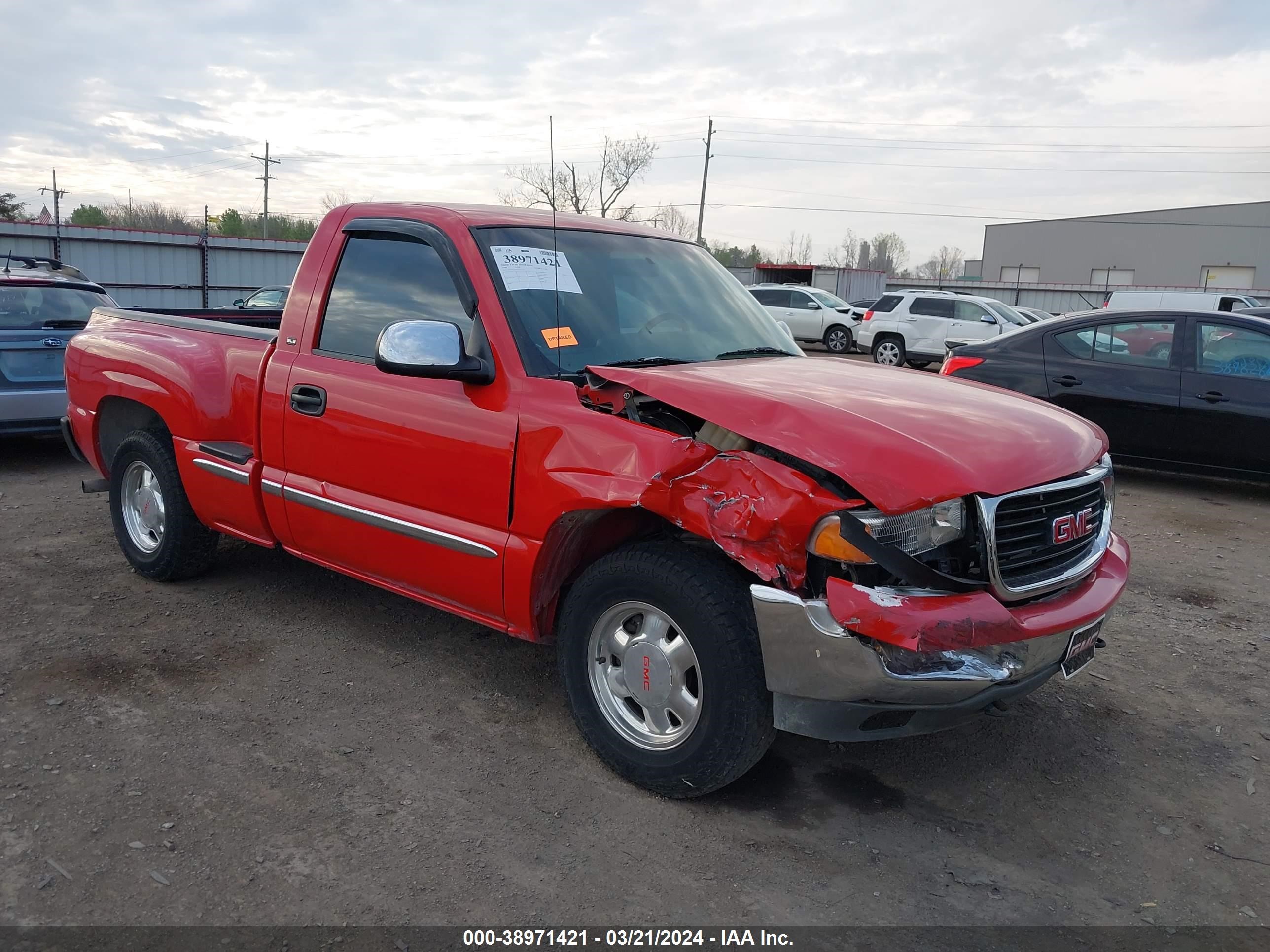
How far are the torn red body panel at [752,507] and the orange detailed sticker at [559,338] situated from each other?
0.80 m

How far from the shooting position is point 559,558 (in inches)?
131

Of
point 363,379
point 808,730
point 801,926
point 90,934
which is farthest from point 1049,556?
point 90,934

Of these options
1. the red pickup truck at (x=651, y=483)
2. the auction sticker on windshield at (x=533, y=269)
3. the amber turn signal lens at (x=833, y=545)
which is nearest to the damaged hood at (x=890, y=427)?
the red pickup truck at (x=651, y=483)

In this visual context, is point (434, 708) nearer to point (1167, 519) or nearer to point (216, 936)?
point (216, 936)

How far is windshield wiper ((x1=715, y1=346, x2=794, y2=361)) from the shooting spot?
3.90 m

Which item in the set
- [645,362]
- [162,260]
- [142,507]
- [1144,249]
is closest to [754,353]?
[645,362]

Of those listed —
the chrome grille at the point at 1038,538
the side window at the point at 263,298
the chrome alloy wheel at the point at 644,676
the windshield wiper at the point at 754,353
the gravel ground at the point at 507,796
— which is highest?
the side window at the point at 263,298

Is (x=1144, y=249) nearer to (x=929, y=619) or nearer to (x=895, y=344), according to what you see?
(x=895, y=344)

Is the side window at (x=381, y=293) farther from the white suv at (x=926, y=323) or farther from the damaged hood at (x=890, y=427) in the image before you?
the white suv at (x=926, y=323)

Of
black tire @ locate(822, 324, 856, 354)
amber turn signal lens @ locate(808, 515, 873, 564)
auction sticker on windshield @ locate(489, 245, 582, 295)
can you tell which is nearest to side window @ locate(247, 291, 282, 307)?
auction sticker on windshield @ locate(489, 245, 582, 295)

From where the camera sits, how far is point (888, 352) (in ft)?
71.1

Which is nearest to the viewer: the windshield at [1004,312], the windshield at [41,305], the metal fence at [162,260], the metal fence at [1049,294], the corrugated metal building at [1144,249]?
the windshield at [41,305]

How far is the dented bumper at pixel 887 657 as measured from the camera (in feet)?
8.59

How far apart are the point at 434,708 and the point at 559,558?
0.95 metres
